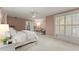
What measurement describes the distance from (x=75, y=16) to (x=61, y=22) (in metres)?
0.43

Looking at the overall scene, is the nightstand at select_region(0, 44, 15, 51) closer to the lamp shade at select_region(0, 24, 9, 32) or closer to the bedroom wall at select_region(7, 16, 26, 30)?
the lamp shade at select_region(0, 24, 9, 32)

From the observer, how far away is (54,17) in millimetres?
Answer: 3340

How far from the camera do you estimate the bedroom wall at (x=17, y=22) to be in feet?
9.83

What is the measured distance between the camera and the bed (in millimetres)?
3007

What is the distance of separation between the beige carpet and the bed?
12cm

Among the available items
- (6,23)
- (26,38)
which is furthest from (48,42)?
(6,23)

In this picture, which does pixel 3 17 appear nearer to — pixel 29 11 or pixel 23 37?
pixel 29 11

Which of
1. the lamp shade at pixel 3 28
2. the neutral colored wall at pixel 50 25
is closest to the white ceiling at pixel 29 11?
the neutral colored wall at pixel 50 25

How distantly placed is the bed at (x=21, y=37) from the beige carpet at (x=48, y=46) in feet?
0.38

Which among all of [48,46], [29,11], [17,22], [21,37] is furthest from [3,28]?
[48,46]

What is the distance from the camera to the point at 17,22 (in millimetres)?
3105

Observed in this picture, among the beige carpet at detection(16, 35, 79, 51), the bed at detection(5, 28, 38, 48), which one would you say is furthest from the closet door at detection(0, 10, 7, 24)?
the beige carpet at detection(16, 35, 79, 51)
